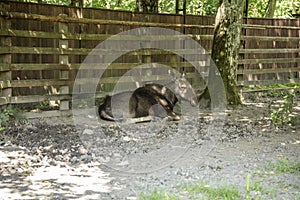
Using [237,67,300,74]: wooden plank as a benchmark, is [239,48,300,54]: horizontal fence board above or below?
above

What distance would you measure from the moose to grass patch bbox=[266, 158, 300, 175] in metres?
3.03

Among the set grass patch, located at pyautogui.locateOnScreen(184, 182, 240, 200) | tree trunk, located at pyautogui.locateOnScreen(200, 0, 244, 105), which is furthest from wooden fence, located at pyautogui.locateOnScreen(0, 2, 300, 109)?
grass patch, located at pyautogui.locateOnScreen(184, 182, 240, 200)

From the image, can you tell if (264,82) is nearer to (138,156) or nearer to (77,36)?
(77,36)

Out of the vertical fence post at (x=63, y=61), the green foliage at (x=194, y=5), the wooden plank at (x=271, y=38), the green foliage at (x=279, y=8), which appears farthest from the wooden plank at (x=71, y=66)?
the green foliage at (x=279, y=8)

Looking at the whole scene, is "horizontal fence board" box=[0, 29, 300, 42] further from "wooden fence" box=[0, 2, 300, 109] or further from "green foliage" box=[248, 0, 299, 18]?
"green foliage" box=[248, 0, 299, 18]

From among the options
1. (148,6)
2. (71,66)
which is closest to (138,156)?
(71,66)

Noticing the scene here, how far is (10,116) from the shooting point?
25.1 feet

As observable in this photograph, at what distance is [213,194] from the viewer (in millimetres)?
4449

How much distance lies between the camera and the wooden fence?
7883mm

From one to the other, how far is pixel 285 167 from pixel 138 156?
1.91 meters

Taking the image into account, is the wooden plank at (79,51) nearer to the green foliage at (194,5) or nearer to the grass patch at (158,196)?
the grass patch at (158,196)

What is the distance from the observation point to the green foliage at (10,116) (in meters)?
7.10

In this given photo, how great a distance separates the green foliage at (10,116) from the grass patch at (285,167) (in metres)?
4.10

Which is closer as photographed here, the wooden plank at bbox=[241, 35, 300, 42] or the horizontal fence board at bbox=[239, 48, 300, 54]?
the horizontal fence board at bbox=[239, 48, 300, 54]
